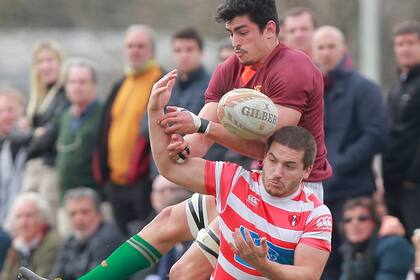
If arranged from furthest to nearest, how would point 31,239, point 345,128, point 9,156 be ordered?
point 9,156
point 31,239
point 345,128

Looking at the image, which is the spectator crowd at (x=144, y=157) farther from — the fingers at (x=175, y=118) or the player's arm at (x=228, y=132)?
the fingers at (x=175, y=118)

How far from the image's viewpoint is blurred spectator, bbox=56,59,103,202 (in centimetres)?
1243

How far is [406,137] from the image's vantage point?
1082 cm

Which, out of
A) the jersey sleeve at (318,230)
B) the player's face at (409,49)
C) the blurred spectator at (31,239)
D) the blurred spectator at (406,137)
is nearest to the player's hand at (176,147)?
the jersey sleeve at (318,230)

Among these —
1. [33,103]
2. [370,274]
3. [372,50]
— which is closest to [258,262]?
[370,274]

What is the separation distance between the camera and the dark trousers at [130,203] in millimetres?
11883

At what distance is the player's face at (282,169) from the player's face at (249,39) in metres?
0.54

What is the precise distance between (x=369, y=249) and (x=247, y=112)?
10.5ft

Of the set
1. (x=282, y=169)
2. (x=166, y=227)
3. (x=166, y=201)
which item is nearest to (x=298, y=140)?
(x=282, y=169)

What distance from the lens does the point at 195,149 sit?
8086 millimetres

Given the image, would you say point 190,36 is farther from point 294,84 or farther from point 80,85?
point 294,84

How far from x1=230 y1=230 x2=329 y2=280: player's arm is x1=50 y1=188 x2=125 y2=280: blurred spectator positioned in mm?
3918

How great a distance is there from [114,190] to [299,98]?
4493 millimetres

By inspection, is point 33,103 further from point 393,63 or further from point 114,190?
point 393,63
